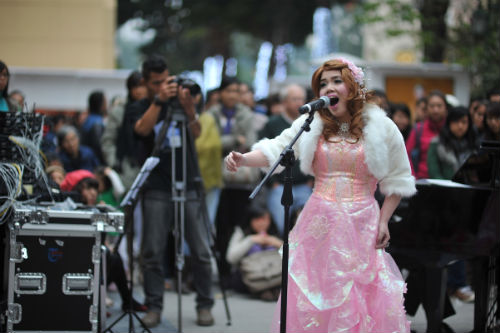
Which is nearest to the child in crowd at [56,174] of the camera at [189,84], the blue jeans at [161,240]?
the blue jeans at [161,240]

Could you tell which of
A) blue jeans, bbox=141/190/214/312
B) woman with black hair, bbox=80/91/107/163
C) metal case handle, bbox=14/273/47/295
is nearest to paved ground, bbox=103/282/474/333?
blue jeans, bbox=141/190/214/312

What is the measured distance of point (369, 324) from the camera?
4711 millimetres

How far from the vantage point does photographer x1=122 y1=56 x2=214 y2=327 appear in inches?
261

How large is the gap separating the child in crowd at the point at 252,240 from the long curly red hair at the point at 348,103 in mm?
3666

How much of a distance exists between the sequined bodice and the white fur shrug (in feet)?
0.22

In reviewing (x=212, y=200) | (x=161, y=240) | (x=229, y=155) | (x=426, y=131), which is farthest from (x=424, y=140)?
(x=229, y=155)

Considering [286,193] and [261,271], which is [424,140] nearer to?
[261,271]

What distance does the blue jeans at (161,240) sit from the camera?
6.66m

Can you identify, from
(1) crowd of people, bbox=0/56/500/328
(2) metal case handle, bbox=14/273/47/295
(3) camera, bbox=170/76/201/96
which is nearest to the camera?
(1) crowd of people, bbox=0/56/500/328

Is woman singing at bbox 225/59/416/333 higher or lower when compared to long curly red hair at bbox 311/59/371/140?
lower

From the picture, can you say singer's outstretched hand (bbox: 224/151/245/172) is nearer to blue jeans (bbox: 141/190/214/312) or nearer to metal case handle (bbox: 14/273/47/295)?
metal case handle (bbox: 14/273/47/295)

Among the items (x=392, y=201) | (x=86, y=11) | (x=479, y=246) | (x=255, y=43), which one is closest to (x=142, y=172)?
(x=392, y=201)

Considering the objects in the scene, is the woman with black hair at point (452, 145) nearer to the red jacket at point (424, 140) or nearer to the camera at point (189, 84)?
the red jacket at point (424, 140)

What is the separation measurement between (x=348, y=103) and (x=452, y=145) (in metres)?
3.30
